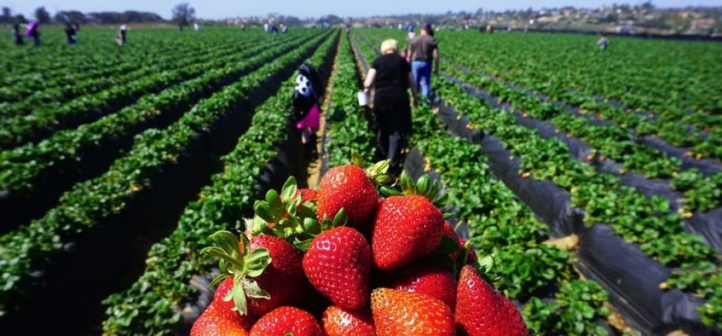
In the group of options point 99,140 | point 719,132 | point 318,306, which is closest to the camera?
point 318,306

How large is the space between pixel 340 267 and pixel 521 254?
3.27m

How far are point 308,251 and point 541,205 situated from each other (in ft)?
18.6

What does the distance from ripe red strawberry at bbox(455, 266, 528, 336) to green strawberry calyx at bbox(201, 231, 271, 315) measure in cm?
63

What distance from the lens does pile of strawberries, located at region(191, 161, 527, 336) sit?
1231mm

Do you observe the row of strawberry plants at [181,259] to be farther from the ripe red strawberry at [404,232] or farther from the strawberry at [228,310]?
the ripe red strawberry at [404,232]

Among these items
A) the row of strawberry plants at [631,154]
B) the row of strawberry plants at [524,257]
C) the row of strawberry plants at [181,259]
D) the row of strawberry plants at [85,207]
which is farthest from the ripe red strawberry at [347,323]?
the row of strawberry plants at [631,154]

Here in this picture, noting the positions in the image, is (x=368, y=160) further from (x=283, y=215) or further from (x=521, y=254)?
(x=283, y=215)

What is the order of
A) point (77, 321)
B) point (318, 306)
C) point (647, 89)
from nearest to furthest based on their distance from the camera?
point (318, 306) < point (77, 321) < point (647, 89)

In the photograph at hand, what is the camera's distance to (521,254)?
397 centimetres

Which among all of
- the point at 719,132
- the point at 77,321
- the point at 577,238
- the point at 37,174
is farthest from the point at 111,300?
the point at 719,132

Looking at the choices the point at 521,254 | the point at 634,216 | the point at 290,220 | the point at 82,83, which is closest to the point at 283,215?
A: the point at 290,220

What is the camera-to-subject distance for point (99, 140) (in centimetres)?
798

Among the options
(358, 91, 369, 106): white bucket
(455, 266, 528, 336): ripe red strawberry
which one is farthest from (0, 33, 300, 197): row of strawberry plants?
(455, 266, 528, 336): ripe red strawberry

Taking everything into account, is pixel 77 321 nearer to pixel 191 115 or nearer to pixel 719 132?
pixel 191 115
